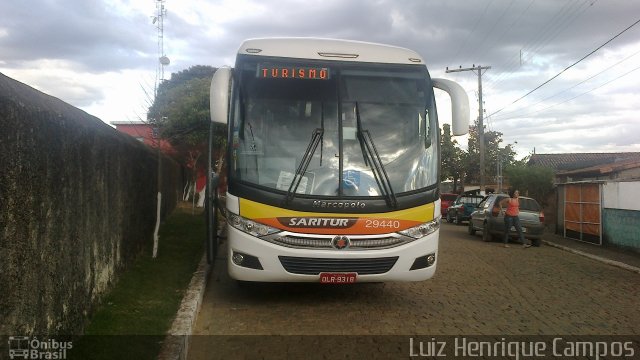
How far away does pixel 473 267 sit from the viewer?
11289 millimetres

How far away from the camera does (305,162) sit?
6906 millimetres

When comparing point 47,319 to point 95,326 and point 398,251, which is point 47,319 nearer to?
point 95,326

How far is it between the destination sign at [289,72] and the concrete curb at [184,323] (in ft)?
9.40

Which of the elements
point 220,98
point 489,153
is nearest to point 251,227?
point 220,98

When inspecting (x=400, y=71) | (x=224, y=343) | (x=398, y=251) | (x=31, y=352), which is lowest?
(x=224, y=343)

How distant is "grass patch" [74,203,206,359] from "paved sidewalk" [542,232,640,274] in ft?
29.5

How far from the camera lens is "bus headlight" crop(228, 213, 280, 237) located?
265 inches

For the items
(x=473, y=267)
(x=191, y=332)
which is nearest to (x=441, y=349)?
(x=191, y=332)

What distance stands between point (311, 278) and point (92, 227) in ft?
8.12

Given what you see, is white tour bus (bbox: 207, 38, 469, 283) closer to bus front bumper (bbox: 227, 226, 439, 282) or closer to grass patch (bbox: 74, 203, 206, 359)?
bus front bumper (bbox: 227, 226, 439, 282)

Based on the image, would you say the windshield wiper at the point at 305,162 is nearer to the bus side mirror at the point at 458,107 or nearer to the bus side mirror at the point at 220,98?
the bus side mirror at the point at 220,98

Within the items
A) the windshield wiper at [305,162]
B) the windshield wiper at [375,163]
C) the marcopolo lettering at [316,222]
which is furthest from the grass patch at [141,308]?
the windshield wiper at [375,163]

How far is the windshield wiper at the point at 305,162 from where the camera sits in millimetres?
6793

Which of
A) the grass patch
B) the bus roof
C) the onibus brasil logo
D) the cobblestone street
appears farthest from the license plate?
the onibus brasil logo
